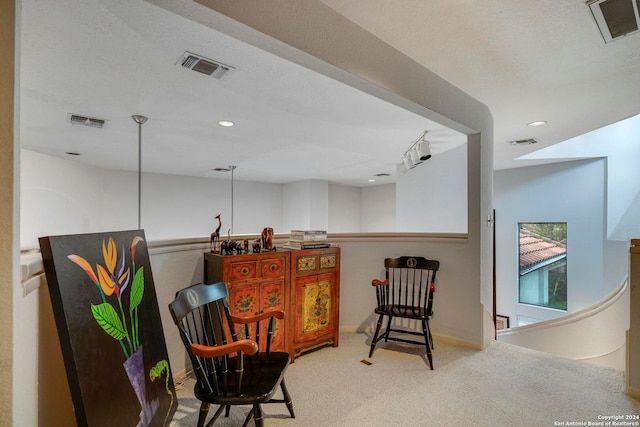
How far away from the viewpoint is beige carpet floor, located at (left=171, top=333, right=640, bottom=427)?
1875 millimetres

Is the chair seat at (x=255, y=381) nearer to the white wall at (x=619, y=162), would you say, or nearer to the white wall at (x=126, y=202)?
the white wall at (x=126, y=202)

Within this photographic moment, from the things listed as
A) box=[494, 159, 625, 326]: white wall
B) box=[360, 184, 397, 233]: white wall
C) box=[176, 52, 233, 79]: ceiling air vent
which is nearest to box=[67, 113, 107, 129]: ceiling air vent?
box=[176, 52, 233, 79]: ceiling air vent

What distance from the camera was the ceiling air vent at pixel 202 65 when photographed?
193 centimetres

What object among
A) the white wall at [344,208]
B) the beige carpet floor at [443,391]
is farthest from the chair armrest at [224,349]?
the white wall at [344,208]

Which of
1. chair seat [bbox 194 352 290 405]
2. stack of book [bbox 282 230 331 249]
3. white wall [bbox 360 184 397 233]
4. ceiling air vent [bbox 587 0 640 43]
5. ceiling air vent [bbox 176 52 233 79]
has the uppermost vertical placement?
ceiling air vent [bbox 587 0 640 43]

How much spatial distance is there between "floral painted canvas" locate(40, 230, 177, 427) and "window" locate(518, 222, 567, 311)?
6.93 m

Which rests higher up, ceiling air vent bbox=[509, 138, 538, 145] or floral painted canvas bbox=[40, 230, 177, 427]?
ceiling air vent bbox=[509, 138, 538, 145]

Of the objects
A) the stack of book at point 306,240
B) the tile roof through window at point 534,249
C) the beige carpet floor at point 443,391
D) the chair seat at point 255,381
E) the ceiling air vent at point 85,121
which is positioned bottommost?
the beige carpet floor at point 443,391

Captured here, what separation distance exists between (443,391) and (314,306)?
1193 mm

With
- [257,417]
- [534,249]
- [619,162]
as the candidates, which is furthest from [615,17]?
[534,249]

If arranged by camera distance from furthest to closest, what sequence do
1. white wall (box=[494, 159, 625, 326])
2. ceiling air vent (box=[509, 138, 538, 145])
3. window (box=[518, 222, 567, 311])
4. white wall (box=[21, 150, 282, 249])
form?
window (box=[518, 222, 567, 311]) < white wall (box=[494, 159, 625, 326]) < white wall (box=[21, 150, 282, 249]) < ceiling air vent (box=[509, 138, 538, 145])

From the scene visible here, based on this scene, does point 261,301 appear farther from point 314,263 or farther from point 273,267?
point 314,263

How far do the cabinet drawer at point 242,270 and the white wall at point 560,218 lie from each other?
19.9ft

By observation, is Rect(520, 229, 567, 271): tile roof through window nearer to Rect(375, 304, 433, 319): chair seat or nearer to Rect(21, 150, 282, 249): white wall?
Rect(375, 304, 433, 319): chair seat
